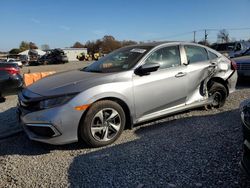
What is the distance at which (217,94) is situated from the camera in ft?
18.7

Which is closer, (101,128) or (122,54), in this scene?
(101,128)

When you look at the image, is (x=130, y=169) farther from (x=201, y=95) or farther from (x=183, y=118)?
(x=201, y=95)

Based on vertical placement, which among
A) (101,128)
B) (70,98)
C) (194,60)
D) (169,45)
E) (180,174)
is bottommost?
(180,174)

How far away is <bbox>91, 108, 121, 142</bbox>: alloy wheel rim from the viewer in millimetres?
3992

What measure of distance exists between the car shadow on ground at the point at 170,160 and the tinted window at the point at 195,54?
135 centimetres

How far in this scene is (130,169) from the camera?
131 inches

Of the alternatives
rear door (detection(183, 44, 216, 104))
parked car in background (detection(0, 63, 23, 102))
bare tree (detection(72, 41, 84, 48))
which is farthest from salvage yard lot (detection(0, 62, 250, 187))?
bare tree (detection(72, 41, 84, 48))

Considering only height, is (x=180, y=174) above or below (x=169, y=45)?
below

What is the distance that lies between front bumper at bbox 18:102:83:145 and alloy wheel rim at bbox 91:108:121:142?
0.94ft

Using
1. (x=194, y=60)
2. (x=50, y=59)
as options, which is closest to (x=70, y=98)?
(x=194, y=60)

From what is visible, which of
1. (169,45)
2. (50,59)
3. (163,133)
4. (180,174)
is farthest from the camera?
(50,59)

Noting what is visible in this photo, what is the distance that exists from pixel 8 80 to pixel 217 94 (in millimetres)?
5723

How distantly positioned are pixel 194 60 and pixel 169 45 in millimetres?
630

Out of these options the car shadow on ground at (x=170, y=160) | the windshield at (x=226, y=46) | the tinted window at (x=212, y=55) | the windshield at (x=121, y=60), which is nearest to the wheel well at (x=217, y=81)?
the tinted window at (x=212, y=55)
